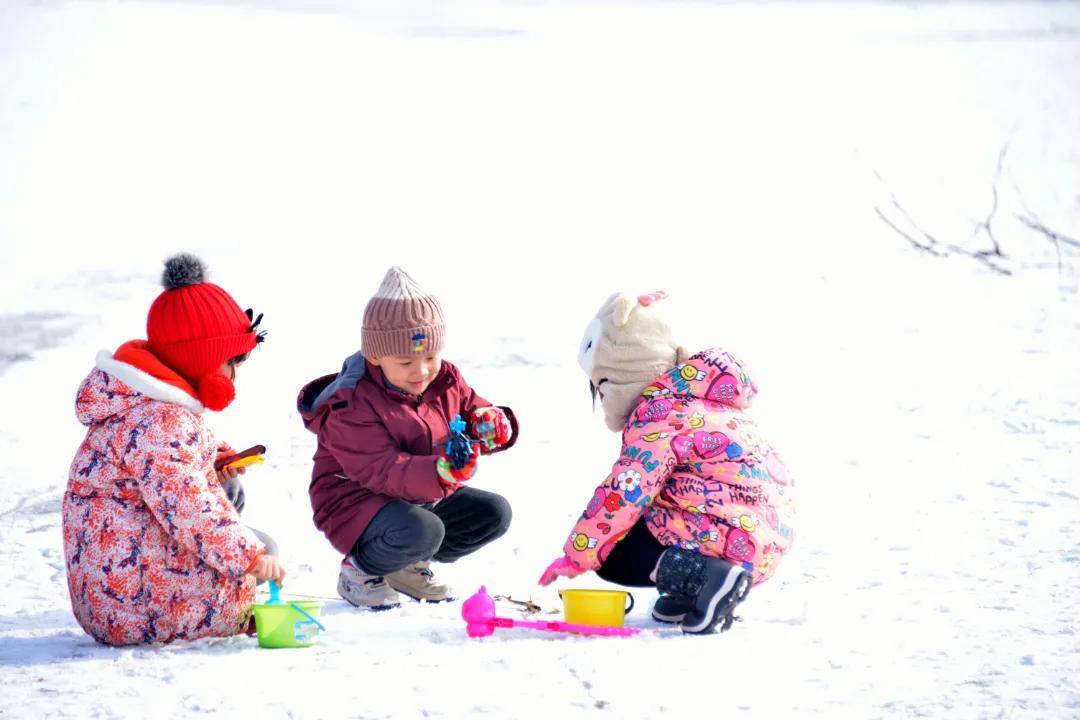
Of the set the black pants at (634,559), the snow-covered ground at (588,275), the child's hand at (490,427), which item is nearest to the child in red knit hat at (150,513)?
the snow-covered ground at (588,275)

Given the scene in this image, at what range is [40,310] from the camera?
25.5 feet

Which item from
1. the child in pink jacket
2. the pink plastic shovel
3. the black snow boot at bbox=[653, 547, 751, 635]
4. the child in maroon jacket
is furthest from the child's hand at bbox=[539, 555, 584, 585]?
the child in maroon jacket

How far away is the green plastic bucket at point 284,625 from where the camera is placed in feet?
10.7

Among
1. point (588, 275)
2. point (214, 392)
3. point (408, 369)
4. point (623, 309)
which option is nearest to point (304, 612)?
point (214, 392)

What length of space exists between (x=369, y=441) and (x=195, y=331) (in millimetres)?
640

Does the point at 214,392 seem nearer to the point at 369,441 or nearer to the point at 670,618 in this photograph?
the point at 369,441

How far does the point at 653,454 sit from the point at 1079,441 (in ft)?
9.61

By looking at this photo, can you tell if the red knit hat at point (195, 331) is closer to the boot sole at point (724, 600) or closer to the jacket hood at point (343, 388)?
the jacket hood at point (343, 388)

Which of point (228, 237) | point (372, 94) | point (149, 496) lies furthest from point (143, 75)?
point (149, 496)

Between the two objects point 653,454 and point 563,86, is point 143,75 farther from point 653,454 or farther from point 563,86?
point 653,454

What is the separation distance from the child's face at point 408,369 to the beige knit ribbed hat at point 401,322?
0.08 ft

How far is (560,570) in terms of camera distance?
3.47m

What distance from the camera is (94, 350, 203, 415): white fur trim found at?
3.24m

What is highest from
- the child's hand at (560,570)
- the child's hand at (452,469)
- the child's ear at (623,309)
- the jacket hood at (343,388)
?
the child's ear at (623,309)
